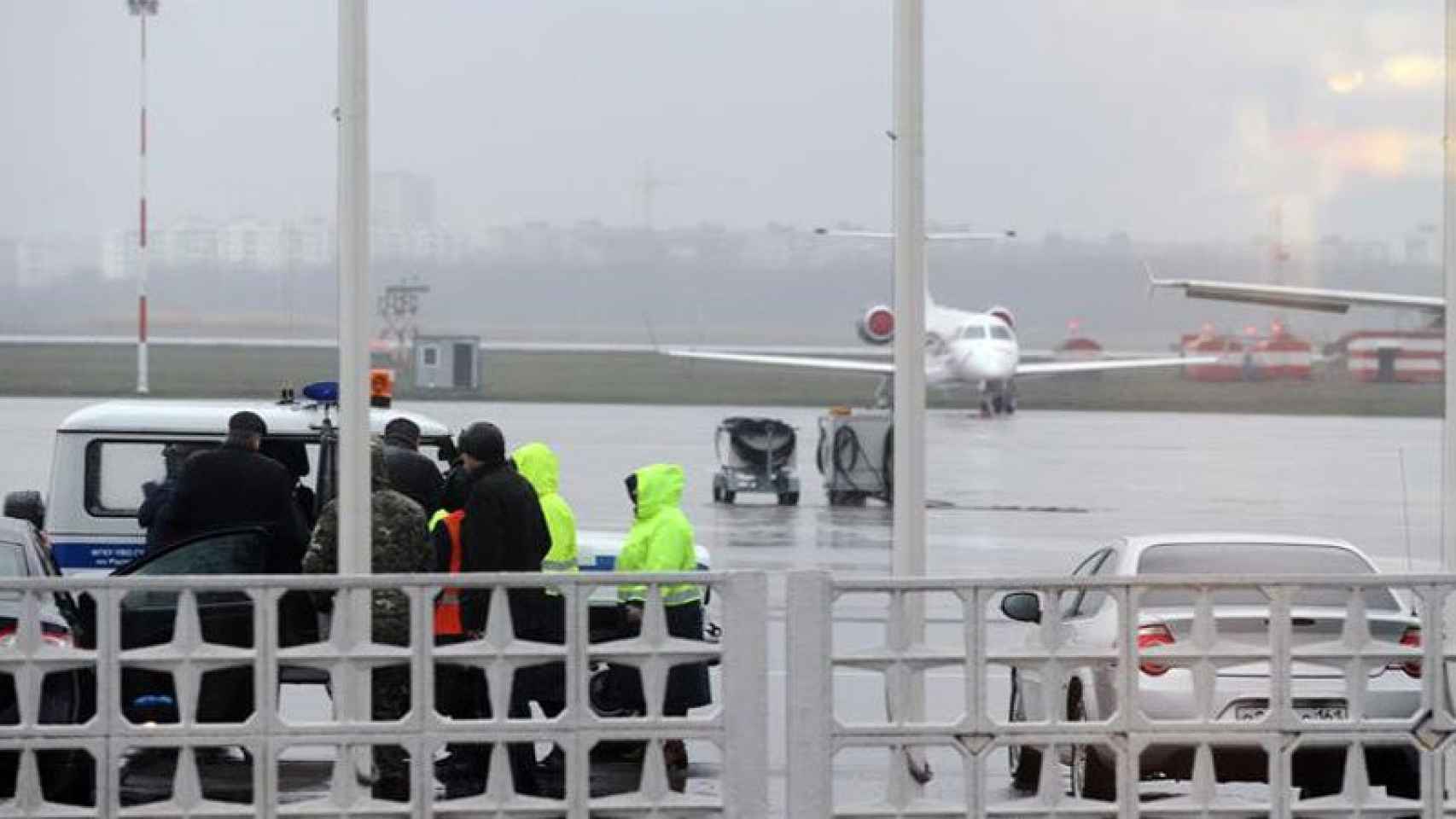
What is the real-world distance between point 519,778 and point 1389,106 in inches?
2675

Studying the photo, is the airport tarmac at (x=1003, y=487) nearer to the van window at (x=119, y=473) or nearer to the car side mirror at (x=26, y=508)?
the van window at (x=119, y=473)

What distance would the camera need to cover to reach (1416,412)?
8206 cm

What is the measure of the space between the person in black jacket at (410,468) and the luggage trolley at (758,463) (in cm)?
2047

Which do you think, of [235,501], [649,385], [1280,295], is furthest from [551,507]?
[649,385]

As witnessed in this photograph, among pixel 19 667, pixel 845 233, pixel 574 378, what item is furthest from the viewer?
pixel 574 378

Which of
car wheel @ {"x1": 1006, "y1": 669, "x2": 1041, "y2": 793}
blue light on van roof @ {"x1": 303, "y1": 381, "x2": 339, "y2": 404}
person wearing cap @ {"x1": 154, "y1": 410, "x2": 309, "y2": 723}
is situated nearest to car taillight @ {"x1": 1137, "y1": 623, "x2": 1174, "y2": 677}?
car wheel @ {"x1": 1006, "y1": 669, "x2": 1041, "y2": 793}

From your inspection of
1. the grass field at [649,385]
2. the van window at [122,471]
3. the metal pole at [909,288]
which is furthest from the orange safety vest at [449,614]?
the grass field at [649,385]

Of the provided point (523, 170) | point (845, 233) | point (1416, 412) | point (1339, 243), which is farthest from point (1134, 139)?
point (845, 233)

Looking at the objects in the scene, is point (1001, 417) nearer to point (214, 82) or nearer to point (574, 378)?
point (574, 378)

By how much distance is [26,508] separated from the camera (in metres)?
16.2

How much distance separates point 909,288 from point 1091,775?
2083 mm

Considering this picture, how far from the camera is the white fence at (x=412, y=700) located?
291 inches

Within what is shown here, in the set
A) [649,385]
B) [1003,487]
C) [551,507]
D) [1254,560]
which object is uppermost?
[649,385]

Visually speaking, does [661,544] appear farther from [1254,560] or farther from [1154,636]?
[1254,560]
